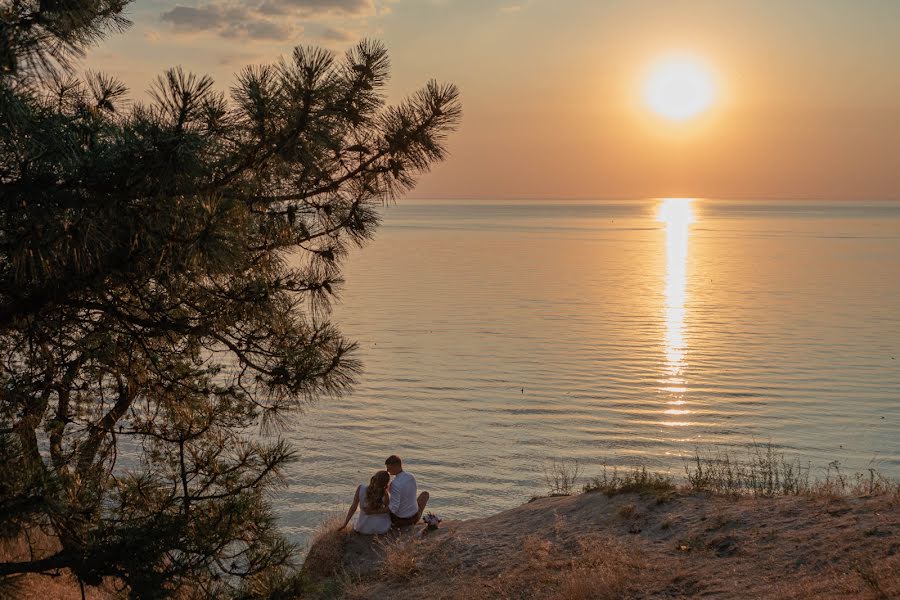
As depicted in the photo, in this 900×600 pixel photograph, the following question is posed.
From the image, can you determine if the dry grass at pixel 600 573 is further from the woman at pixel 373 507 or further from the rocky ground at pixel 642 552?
the woman at pixel 373 507

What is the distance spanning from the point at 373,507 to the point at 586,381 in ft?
42.3

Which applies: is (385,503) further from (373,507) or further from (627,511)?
(627,511)

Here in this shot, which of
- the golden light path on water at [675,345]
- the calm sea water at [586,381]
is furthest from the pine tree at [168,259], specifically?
the golden light path on water at [675,345]

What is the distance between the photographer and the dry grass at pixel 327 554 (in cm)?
1209

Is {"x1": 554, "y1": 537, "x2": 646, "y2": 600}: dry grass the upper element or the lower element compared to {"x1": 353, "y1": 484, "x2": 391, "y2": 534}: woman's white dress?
upper

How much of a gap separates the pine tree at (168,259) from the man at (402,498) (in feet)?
13.2

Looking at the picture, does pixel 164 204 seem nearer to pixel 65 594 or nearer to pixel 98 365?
pixel 98 365

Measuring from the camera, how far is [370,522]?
41.1ft

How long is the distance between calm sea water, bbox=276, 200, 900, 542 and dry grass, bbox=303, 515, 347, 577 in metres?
1.88

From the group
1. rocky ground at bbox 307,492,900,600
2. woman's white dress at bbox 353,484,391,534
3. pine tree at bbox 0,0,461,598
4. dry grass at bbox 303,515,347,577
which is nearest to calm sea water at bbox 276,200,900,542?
dry grass at bbox 303,515,347,577

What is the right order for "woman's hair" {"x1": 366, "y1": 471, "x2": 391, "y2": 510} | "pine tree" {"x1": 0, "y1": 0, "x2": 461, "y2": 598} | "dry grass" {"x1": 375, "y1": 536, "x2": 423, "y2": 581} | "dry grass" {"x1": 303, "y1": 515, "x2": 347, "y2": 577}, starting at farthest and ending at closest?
1. "woman's hair" {"x1": 366, "y1": 471, "x2": 391, "y2": 510}
2. "dry grass" {"x1": 303, "y1": 515, "x2": 347, "y2": 577}
3. "dry grass" {"x1": 375, "y1": 536, "x2": 423, "y2": 581}
4. "pine tree" {"x1": 0, "y1": 0, "x2": 461, "y2": 598}

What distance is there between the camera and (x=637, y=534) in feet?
33.4

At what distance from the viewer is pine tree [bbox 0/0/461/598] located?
5.55m

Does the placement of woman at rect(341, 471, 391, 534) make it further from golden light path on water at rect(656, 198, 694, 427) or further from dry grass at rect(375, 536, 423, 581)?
golden light path on water at rect(656, 198, 694, 427)
